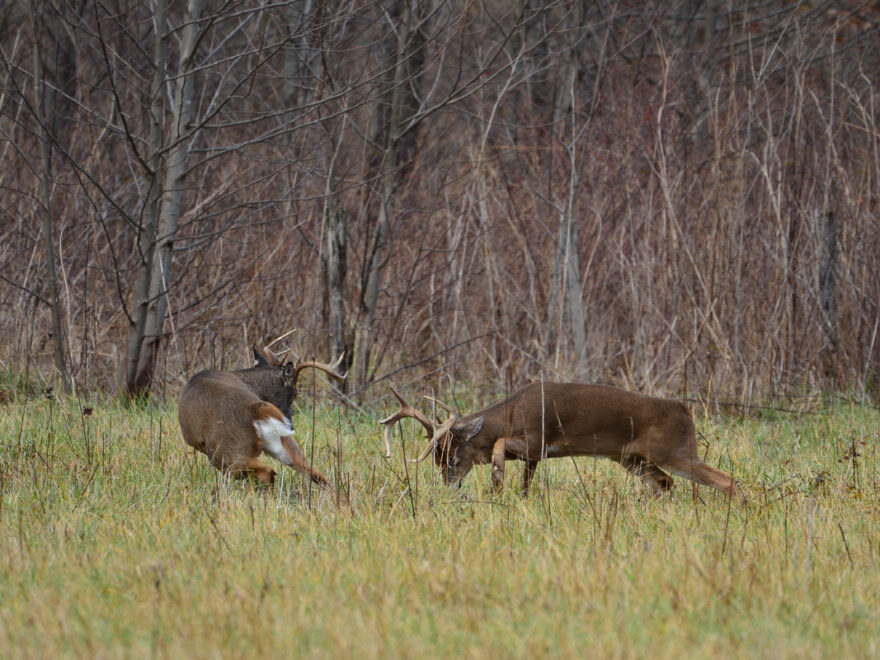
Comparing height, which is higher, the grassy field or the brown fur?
the brown fur

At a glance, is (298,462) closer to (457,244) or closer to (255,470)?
(255,470)

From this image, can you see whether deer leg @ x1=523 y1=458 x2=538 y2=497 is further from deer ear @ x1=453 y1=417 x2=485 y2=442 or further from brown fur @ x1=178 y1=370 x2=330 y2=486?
brown fur @ x1=178 y1=370 x2=330 y2=486

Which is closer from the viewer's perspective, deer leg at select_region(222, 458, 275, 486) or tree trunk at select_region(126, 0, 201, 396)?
deer leg at select_region(222, 458, 275, 486)

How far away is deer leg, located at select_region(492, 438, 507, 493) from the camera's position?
222 inches

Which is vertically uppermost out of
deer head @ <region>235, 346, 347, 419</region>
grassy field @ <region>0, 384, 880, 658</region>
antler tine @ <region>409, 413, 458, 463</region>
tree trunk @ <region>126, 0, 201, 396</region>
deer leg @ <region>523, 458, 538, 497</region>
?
tree trunk @ <region>126, 0, 201, 396</region>

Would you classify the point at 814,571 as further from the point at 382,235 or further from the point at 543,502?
the point at 382,235

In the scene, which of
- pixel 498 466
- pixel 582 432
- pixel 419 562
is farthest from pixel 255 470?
pixel 419 562

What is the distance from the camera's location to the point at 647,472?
19.7 feet

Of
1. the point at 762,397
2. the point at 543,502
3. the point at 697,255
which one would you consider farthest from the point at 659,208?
the point at 543,502

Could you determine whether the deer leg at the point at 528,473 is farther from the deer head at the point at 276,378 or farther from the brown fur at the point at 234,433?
the deer head at the point at 276,378

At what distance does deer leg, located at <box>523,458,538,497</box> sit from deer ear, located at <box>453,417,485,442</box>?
0.33 meters

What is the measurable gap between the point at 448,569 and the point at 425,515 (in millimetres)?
935

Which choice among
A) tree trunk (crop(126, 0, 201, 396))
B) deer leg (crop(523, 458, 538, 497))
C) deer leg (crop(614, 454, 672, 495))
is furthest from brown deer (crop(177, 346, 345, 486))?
tree trunk (crop(126, 0, 201, 396))

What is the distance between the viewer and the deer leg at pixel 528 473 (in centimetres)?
583
